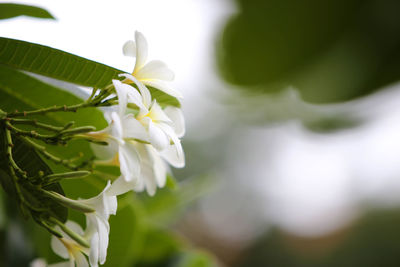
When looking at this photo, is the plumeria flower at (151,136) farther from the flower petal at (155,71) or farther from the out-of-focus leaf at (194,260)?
the out-of-focus leaf at (194,260)

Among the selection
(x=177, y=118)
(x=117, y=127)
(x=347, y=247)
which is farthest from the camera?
(x=347, y=247)

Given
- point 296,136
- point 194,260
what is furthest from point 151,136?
point 296,136

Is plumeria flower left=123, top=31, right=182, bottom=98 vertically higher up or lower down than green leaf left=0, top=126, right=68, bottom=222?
higher up

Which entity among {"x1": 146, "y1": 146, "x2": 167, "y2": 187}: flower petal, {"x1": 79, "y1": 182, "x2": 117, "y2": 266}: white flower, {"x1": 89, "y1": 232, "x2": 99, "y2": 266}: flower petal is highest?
{"x1": 146, "y1": 146, "x2": 167, "y2": 187}: flower petal

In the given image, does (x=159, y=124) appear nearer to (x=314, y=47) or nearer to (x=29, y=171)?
(x=29, y=171)

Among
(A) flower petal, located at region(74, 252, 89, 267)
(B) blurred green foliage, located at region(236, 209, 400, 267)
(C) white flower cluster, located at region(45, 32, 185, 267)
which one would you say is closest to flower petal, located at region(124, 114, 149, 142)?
(C) white flower cluster, located at region(45, 32, 185, 267)

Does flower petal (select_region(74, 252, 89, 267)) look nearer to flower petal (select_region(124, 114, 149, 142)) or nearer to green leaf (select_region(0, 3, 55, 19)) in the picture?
flower petal (select_region(124, 114, 149, 142))

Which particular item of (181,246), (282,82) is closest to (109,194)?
(282,82)
